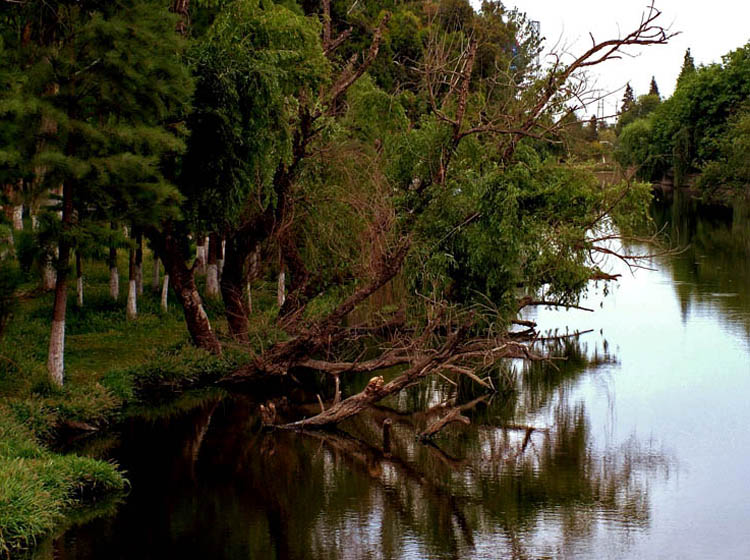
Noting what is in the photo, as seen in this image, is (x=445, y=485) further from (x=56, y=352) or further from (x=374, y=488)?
(x=56, y=352)

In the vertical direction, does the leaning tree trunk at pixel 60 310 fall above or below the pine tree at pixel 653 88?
below

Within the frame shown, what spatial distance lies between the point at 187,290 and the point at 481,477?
981 cm

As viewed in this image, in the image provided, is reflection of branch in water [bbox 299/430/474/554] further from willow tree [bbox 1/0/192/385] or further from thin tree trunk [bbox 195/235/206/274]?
thin tree trunk [bbox 195/235/206/274]

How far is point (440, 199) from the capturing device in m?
26.6

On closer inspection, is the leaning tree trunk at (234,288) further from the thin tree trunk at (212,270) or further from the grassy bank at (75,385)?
the thin tree trunk at (212,270)

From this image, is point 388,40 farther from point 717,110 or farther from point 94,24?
point 717,110

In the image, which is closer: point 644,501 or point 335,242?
point 644,501

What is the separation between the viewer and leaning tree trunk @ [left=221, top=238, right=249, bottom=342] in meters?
26.4

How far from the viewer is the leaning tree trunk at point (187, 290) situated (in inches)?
947

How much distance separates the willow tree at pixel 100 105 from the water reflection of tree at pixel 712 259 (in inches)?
541

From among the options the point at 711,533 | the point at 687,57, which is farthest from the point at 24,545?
the point at 687,57

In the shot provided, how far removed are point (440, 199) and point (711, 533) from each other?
43.4 ft

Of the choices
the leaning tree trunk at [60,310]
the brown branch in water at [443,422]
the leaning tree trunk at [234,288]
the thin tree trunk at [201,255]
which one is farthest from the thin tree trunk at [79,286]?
the brown branch in water at [443,422]

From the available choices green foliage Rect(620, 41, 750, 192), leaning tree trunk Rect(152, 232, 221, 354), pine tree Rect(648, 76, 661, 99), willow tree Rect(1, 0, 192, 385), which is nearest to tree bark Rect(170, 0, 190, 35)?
willow tree Rect(1, 0, 192, 385)
